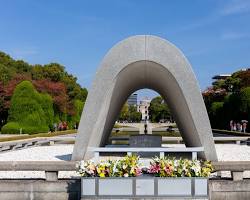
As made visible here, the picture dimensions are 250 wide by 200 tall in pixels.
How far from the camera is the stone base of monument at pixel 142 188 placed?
6961 mm

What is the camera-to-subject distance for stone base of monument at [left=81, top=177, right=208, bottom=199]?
6961mm

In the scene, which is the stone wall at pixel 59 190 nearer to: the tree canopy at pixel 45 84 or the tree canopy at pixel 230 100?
the tree canopy at pixel 45 84

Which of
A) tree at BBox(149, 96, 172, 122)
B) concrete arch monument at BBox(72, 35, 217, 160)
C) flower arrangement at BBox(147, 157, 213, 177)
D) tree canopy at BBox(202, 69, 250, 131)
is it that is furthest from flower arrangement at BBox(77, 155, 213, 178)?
tree at BBox(149, 96, 172, 122)

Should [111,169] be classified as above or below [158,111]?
below

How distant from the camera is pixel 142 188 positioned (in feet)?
23.0

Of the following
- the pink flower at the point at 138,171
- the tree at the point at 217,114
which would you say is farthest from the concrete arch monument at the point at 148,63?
the tree at the point at 217,114

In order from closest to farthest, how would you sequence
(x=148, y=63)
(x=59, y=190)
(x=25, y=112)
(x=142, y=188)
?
(x=142, y=188), (x=59, y=190), (x=148, y=63), (x=25, y=112)

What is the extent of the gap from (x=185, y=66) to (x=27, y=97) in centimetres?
2756

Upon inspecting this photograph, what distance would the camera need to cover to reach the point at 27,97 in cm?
3606

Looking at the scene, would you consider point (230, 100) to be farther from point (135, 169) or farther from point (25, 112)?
point (135, 169)

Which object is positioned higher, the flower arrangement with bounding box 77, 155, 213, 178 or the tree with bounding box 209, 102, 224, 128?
the tree with bounding box 209, 102, 224, 128

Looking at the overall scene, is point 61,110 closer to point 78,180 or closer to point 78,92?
point 78,92

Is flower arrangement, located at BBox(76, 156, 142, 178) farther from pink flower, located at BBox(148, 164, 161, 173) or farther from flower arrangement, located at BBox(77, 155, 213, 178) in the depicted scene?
pink flower, located at BBox(148, 164, 161, 173)

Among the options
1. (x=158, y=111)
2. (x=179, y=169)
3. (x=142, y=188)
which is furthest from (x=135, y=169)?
(x=158, y=111)
